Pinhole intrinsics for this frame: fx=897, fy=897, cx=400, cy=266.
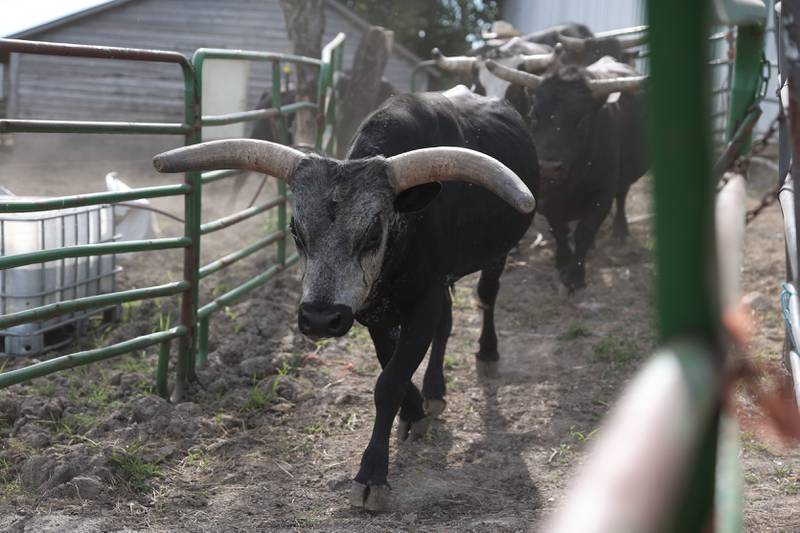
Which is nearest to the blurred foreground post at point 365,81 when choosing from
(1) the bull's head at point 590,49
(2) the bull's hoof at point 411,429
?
(1) the bull's head at point 590,49

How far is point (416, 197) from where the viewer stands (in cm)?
376

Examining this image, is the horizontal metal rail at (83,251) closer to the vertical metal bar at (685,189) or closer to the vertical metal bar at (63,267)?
the vertical metal bar at (63,267)

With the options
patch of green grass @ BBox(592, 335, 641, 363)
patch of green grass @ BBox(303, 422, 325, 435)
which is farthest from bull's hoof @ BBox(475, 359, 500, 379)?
patch of green grass @ BBox(303, 422, 325, 435)

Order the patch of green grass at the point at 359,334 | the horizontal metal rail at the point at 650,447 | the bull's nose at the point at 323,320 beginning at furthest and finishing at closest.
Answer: the patch of green grass at the point at 359,334 < the bull's nose at the point at 323,320 < the horizontal metal rail at the point at 650,447

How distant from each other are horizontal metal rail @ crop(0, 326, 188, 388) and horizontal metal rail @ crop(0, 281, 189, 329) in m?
0.19

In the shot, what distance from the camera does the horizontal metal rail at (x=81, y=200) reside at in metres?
3.56

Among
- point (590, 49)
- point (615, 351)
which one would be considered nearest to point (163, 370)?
point (615, 351)

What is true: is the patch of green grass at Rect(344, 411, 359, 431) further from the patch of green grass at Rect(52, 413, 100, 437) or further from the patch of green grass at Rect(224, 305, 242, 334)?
the patch of green grass at Rect(224, 305, 242, 334)

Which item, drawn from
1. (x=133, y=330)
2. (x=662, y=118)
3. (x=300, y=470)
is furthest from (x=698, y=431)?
(x=133, y=330)

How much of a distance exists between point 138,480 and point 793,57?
123 inches

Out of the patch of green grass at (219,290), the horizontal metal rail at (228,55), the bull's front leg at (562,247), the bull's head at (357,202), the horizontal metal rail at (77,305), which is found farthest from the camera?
the bull's front leg at (562,247)

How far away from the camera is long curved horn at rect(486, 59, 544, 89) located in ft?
24.7

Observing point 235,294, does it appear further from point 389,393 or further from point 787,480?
point 787,480

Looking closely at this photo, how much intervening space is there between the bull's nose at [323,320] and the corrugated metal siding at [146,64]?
51.6 ft
